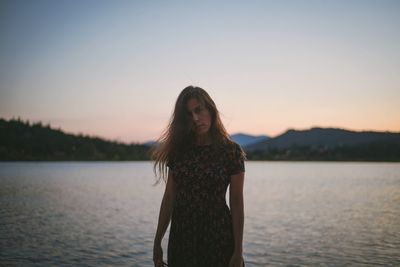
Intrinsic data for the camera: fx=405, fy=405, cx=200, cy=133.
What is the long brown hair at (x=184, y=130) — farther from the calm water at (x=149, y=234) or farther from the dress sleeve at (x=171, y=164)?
the calm water at (x=149, y=234)

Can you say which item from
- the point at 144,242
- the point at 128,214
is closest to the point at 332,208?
Answer: the point at 128,214

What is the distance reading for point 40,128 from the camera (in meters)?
193

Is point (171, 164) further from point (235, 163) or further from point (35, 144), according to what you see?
point (35, 144)

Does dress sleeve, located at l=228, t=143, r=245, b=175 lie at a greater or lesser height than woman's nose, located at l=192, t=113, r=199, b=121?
lesser

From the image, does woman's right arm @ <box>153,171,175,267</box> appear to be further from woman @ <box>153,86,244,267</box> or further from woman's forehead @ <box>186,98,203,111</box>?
woman's forehead @ <box>186,98,203,111</box>

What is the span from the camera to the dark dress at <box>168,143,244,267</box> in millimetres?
3416

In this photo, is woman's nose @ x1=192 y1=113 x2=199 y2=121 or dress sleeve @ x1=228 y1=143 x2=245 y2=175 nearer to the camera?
dress sleeve @ x1=228 y1=143 x2=245 y2=175

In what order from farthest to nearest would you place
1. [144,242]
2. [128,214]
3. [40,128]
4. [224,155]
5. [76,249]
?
[40,128] → [128,214] → [144,242] → [76,249] → [224,155]

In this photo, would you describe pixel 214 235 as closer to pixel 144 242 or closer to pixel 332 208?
pixel 144 242

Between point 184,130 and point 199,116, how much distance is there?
196mm

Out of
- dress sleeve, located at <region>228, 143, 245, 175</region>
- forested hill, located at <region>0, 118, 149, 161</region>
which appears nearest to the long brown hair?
dress sleeve, located at <region>228, 143, 245, 175</region>

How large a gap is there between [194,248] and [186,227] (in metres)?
0.19

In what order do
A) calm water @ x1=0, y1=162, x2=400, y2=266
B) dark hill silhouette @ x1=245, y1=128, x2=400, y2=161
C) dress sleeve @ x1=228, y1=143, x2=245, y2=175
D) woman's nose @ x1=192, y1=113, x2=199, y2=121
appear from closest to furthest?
dress sleeve @ x1=228, y1=143, x2=245, y2=175 → woman's nose @ x1=192, y1=113, x2=199, y2=121 → calm water @ x1=0, y1=162, x2=400, y2=266 → dark hill silhouette @ x1=245, y1=128, x2=400, y2=161

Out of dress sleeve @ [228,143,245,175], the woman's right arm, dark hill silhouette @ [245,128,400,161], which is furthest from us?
dark hill silhouette @ [245,128,400,161]
